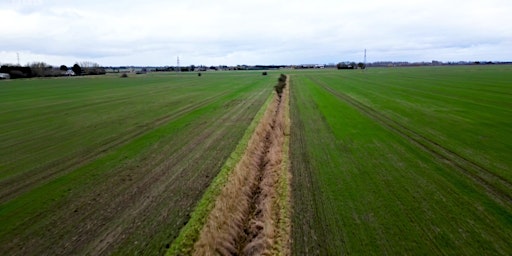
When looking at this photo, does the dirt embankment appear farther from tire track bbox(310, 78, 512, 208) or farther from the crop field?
tire track bbox(310, 78, 512, 208)

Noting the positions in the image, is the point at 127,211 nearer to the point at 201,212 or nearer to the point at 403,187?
the point at 201,212

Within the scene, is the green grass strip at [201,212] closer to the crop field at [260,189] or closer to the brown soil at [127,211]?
the crop field at [260,189]

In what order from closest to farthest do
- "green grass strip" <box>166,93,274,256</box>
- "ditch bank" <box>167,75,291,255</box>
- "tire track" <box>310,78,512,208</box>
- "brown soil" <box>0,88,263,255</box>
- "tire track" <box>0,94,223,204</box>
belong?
1. "green grass strip" <box>166,93,274,256</box>
2. "ditch bank" <box>167,75,291,255</box>
3. "brown soil" <box>0,88,263,255</box>
4. "tire track" <box>310,78,512,208</box>
5. "tire track" <box>0,94,223,204</box>

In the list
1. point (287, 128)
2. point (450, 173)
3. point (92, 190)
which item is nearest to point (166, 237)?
point (92, 190)

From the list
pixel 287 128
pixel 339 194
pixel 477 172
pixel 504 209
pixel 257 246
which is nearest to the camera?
pixel 257 246

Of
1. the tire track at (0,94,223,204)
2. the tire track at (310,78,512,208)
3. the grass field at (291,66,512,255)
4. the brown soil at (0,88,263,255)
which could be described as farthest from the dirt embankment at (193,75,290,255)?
the tire track at (0,94,223,204)

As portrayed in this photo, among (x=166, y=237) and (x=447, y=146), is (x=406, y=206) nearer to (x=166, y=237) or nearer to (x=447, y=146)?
(x=166, y=237)

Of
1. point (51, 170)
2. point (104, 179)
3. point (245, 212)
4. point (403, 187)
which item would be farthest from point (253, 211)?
point (51, 170)
